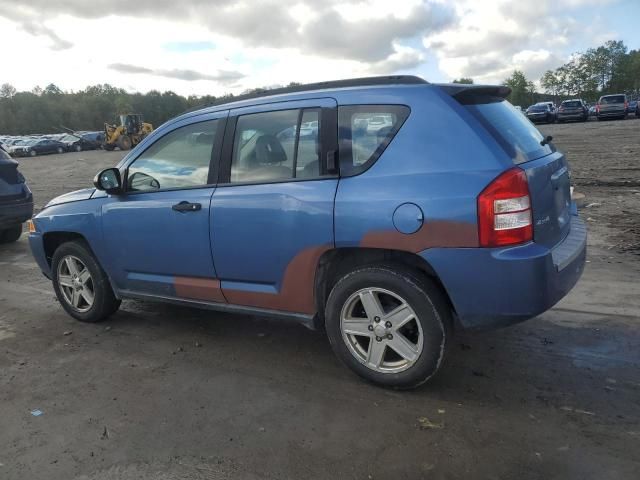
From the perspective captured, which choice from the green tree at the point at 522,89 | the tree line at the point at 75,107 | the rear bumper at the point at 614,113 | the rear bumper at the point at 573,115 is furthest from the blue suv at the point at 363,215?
the green tree at the point at 522,89

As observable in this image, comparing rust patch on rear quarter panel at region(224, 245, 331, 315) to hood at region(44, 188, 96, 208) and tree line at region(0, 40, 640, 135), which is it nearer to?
hood at region(44, 188, 96, 208)

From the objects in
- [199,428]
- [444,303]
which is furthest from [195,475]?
[444,303]

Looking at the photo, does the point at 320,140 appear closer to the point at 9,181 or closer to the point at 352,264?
the point at 352,264

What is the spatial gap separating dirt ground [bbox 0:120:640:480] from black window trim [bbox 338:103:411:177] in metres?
1.39

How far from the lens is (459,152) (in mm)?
3016

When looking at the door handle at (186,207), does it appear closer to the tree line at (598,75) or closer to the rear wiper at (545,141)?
the rear wiper at (545,141)

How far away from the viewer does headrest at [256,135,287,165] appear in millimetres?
3648

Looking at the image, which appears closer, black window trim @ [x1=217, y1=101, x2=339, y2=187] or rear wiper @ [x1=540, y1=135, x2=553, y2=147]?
black window trim @ [x1=217, y1=101, x2=339, y2=187]

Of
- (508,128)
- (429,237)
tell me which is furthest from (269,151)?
(508,128)

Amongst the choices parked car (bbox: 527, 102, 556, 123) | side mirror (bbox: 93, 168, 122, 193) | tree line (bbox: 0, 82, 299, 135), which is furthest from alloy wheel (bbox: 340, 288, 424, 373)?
tree line (bbox: 0, 82, 299, 135)

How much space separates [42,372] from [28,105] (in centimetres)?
10973

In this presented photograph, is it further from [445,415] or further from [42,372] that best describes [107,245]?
[445,415]

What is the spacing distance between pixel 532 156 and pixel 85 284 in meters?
3.86

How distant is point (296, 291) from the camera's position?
141 inches
